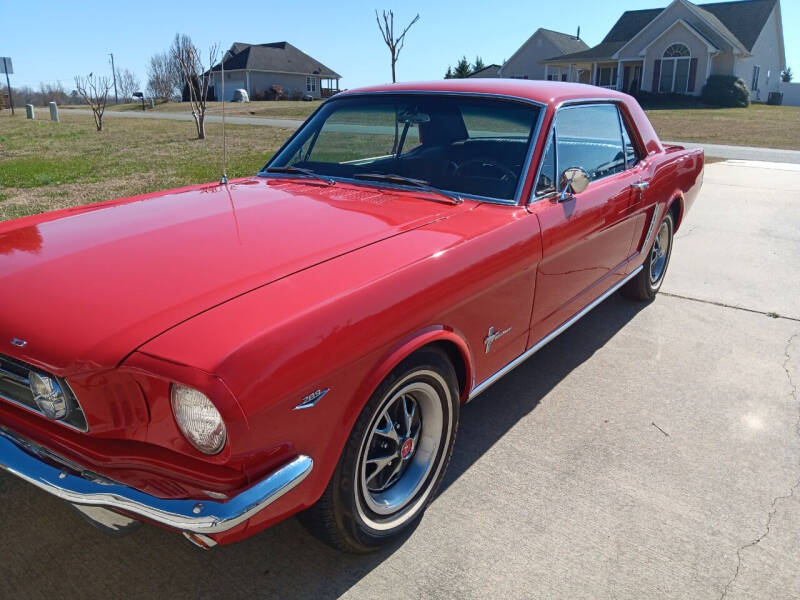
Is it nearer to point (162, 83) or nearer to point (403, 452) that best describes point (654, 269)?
point (403, 452)

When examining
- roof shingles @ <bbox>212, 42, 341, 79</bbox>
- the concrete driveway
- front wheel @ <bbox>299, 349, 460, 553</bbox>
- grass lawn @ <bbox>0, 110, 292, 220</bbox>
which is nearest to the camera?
front wheel @ <bbox>299, 349, 460, 553</bbox>

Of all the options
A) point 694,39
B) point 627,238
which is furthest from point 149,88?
point 627,238

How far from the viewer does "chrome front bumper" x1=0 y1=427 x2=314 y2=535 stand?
1591 mm

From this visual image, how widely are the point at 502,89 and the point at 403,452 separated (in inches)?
78.1

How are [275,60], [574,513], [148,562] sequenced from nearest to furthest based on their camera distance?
1. [148,562]
2. [574,513]
3. [275,60]

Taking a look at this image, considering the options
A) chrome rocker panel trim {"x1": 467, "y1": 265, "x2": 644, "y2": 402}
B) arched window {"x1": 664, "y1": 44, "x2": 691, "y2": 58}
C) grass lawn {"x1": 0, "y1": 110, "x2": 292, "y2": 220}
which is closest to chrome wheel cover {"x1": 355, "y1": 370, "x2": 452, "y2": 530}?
chrome rocker panel trim {"x1": 467, "y1": 265, "x2": 644, "y2": 402}

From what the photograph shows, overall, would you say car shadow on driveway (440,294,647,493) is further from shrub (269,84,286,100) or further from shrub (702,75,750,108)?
shrub (269,84,286,100)

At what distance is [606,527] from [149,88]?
197 feet

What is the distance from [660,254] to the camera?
16.0 ft

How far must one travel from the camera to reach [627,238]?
386cm

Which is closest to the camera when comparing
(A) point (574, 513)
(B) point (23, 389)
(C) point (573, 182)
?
(B) point (23, 389)

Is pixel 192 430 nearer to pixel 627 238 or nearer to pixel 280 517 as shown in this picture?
pixel 280 517

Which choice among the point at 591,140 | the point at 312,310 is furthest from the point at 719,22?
the point at 312,310

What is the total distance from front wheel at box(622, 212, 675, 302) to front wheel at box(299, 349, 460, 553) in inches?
107
